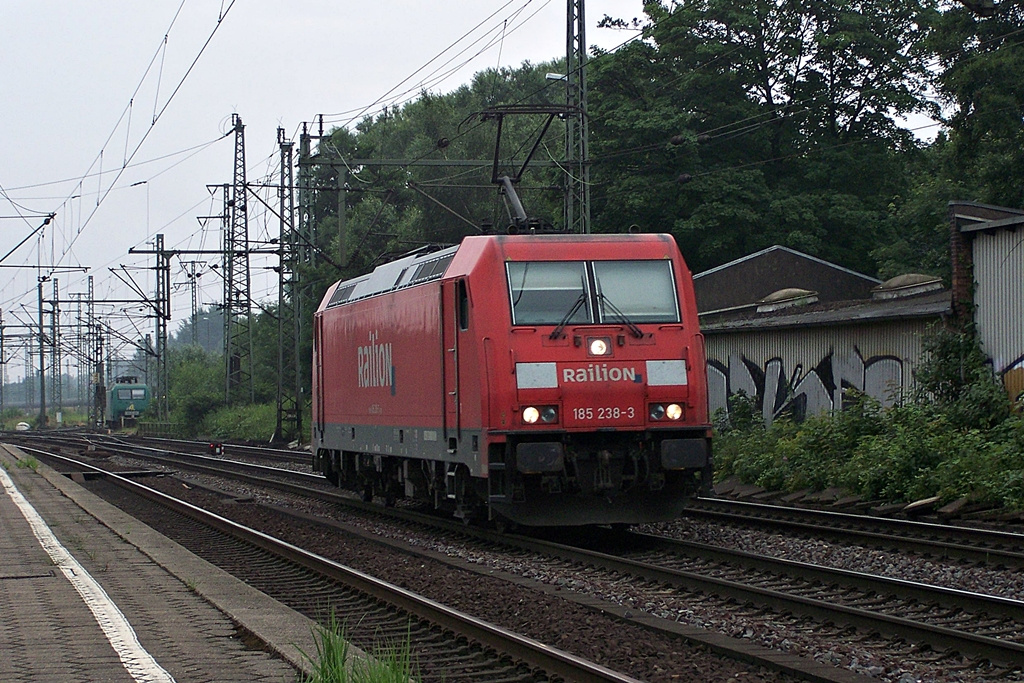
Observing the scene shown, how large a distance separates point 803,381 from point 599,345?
10803mm

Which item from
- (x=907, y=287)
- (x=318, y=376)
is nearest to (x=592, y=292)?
(x=318, y=376)

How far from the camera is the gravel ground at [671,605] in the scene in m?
7.45

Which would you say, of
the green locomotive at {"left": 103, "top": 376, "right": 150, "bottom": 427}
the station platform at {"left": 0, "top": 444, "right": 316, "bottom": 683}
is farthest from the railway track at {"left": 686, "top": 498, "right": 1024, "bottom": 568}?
the green locomotive at {"left": 103, "top": 376, "right": 150, "bottom": 427}

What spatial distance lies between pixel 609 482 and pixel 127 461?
92.7ft

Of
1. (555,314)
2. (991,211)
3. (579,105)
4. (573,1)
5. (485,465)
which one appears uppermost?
(573,1)

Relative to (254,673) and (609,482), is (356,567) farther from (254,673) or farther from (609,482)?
(254,673)

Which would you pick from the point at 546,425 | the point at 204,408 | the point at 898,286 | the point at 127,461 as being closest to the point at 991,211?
the point at 898,286

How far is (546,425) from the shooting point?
12922mm

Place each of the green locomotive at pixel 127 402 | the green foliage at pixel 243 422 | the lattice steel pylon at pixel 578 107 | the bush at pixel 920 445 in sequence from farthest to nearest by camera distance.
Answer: the green locomotive at pixel 127 402 < the green foliage at pixel 243 422 < the lattice steel pylon at pixel 578 107 < the bush at pixel 920 445

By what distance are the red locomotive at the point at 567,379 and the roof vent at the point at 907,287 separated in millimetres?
13607

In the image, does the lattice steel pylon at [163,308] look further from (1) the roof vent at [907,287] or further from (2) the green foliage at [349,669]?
(2) the green foliage at [349,669]

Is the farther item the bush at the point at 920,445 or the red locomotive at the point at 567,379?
the bush at the point at 920,445

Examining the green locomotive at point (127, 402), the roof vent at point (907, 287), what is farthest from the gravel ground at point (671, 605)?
the green locomotive at point (127, 402)

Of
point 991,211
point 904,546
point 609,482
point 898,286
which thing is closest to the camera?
point 904,546
